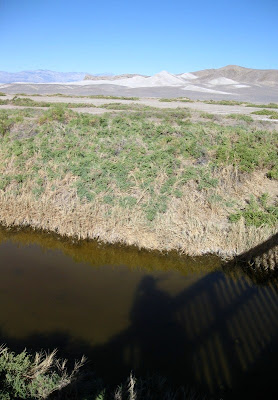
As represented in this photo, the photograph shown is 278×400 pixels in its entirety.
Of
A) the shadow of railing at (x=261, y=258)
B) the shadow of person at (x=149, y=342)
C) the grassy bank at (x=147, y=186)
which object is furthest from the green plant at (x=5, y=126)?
the shadow of railing at (x=261, y=258)

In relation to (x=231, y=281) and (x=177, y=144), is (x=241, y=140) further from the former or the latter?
(x=231, y=281)

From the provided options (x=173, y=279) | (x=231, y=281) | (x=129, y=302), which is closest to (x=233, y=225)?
(x=231, y=281)

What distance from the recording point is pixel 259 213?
7.96 meters

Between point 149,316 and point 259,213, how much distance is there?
4394mm

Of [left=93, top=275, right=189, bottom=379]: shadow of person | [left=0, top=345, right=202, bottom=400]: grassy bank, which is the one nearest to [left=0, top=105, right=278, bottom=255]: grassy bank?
[left=93, top=275, right=189, bottom=379]: shadow of person

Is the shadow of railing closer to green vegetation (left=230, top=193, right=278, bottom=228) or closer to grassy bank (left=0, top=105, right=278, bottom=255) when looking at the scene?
grassy bank (left=0, top=105, right=278, bottom=255)

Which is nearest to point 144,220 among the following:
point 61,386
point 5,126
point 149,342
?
point 149,342

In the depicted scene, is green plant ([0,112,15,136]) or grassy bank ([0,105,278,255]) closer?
grassy bank ([0,105,278,255])

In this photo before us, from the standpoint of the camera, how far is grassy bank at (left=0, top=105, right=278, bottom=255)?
7684 millimetres

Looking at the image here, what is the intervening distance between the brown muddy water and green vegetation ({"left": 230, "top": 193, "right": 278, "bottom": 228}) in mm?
1537

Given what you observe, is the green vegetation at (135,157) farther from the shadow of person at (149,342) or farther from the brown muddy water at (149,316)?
the shadow of person at (149,342)

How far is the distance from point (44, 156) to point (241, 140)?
7431mm

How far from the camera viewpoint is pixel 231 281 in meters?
6.32

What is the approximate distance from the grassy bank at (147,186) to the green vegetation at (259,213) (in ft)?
0.08
